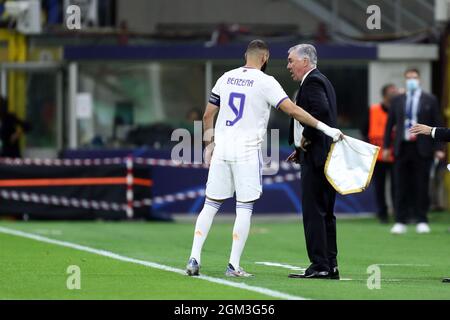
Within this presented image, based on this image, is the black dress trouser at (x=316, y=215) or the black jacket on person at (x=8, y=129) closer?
the black dress trouser at (x=316, y=215)

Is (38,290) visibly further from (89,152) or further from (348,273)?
(89,152)

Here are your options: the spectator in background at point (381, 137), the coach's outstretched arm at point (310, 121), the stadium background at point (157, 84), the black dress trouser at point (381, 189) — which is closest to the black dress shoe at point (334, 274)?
the coach's outstretched arm at point (310, 121)

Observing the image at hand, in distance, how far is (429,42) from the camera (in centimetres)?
2619

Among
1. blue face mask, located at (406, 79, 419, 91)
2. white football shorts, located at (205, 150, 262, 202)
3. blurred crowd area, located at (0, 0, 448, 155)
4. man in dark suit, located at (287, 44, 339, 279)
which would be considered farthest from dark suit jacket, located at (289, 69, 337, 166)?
blurred crowd area, located at (0, 0, 448, 155)

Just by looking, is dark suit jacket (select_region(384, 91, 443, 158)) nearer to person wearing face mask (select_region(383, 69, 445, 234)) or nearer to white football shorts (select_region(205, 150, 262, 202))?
person wearing face mask (select_region(383, 69, 445, 234))

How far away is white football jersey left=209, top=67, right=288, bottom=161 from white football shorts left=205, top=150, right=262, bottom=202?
64 mm

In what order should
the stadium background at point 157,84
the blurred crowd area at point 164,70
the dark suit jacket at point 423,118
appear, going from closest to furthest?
1. the dark suit jacket at point 423,118
2. the stadium background at point 157,84
3. the blurred crowd area at point 164,70

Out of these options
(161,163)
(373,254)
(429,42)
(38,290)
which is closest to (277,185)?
(161,163)

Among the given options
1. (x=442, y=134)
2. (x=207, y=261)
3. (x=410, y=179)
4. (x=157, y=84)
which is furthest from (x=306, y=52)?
(x=157, y=84)

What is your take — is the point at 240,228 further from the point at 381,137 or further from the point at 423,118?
the point at 381,137

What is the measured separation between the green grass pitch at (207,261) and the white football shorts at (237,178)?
0.73m

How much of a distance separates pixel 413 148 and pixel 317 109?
7.65m

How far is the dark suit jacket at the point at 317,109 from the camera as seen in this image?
11.7m

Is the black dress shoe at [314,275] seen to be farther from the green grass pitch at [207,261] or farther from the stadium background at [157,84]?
the stadium background at [157,84]
